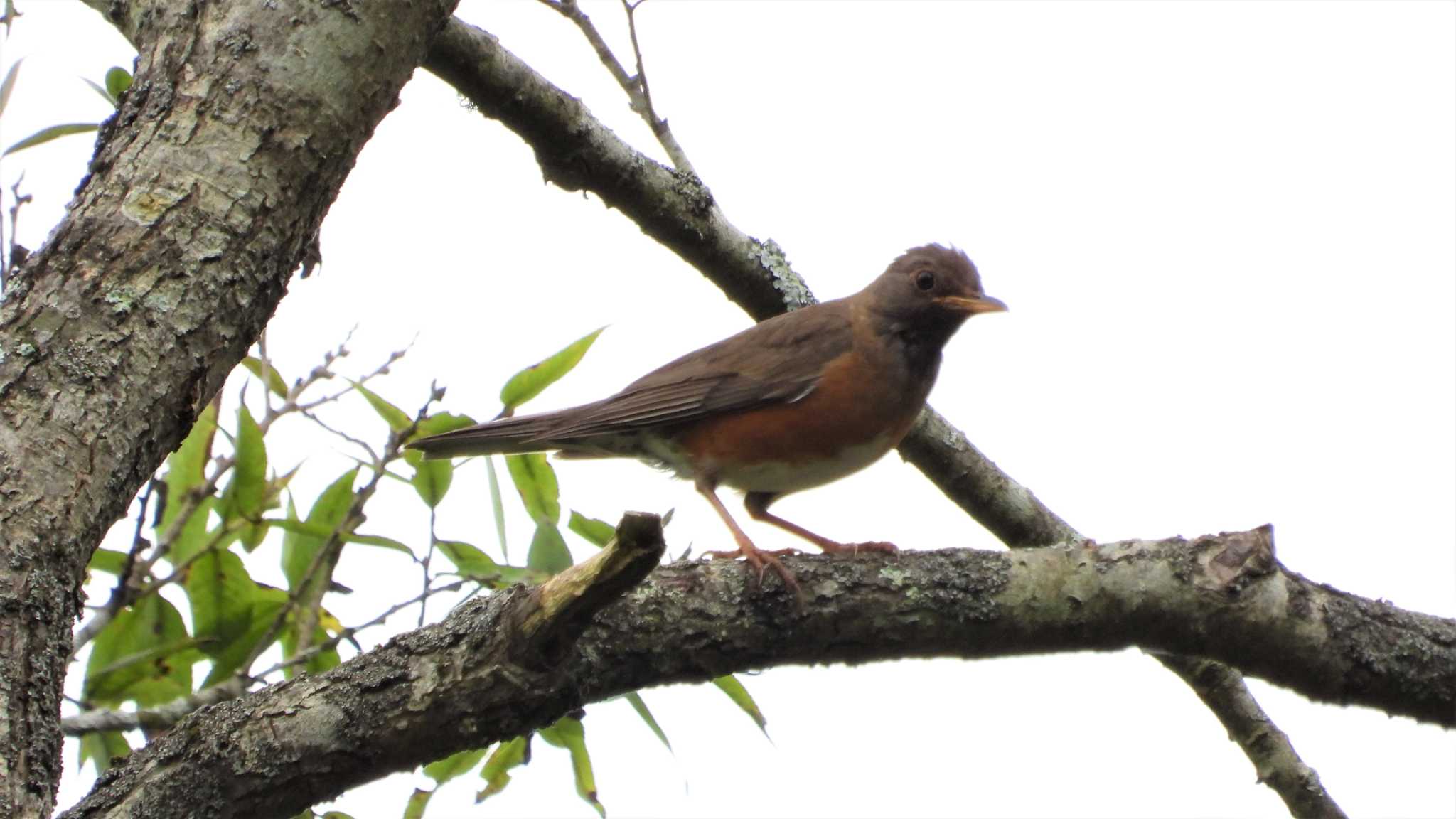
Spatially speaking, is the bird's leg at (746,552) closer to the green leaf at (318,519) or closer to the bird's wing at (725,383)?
the bird's wing at (725,383)

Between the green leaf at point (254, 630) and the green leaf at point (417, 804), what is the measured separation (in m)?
0.62

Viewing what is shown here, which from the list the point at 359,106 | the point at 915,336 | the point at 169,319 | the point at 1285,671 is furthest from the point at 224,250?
the point at 915,336

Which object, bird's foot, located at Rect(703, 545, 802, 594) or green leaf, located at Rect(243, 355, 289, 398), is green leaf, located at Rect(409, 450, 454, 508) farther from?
bird's foot, located at Rect(703, 545, 802, 594)

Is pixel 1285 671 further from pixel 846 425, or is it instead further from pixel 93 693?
pixel 93 693

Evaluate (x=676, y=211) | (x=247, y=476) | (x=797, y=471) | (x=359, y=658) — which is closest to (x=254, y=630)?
(x=247, y=476)

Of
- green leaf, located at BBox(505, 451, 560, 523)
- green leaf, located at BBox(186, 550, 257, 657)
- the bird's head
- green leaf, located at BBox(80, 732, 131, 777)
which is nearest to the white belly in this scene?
the bird's head

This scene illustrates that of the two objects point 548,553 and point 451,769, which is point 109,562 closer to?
point 451,769

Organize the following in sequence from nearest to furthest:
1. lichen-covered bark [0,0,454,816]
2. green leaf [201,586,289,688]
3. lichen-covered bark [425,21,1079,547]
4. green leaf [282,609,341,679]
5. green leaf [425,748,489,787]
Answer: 1. lichen-covered bark [0,0,454,816]
2. green leaf [425,748,489,787]
3. green leaf [282,609,341,679]
4. green leaf [201,586,289,688]
5. lichen-covered bark [425,21,1079,547]

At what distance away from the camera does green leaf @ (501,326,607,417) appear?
14.4 ft

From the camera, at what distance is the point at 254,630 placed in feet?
13.2

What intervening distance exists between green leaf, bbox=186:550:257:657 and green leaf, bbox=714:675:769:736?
1323mm

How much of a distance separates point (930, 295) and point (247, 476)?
296 centimetres

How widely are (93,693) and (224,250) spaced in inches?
64.3

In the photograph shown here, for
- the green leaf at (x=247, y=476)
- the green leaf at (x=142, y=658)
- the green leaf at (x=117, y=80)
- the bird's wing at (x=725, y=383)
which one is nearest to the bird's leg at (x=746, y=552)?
the bird's wing at (x=725, y=383)
